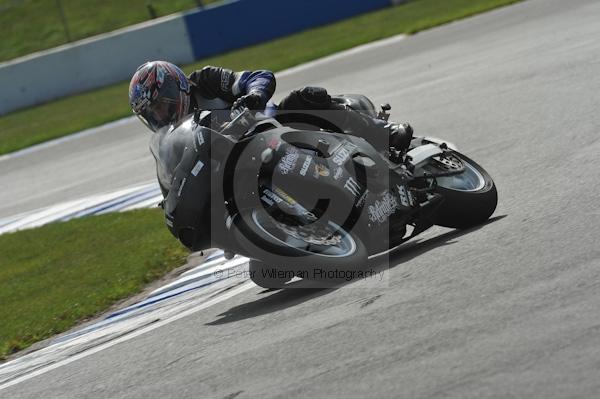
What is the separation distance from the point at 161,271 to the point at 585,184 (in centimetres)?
360

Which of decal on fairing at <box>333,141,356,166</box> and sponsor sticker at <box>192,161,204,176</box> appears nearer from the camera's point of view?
sponsor sticker at <box>192,161,204,176</box>

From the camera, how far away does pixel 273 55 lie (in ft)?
70.0

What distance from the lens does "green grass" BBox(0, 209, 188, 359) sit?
8023 millimetres

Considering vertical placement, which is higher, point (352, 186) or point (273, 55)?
point (352, 186)

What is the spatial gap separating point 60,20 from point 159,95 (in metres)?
22.8

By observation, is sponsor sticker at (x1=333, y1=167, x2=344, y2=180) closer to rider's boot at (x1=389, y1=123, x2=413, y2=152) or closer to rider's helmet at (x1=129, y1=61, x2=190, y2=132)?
rider's boot at (x1=389, y1=123, x2=413, y2=152)

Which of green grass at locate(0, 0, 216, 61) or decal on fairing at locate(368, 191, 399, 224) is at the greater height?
decal on fairing at locate(368, 191, 399, 224)

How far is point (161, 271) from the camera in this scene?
28.4 feet

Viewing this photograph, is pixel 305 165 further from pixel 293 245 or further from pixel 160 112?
pixel 160 112

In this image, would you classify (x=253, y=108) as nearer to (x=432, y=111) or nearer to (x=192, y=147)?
(x=192, y=147)

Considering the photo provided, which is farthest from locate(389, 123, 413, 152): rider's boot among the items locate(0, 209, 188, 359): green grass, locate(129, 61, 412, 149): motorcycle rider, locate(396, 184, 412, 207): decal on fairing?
locate(0, 209, 188, 359): green grass

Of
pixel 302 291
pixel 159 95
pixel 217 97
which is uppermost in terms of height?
pixel 159 95

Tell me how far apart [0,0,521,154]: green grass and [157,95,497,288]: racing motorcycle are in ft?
42.3

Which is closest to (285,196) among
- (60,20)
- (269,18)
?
(269,18)
